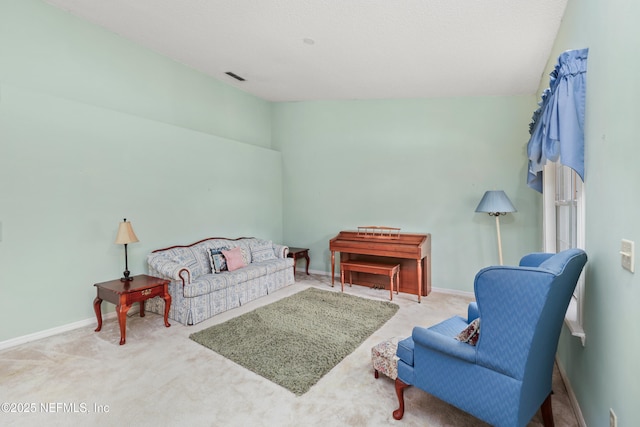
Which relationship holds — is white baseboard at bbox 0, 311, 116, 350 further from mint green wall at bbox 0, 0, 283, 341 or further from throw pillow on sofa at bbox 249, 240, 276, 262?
throw pillow on sofa at bbox 249, 240, 276, 262

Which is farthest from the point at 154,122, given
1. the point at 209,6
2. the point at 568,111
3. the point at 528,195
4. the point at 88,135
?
the point at 528,195

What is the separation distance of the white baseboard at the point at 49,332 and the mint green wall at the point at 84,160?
0.04 m

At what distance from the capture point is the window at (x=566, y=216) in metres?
1.95

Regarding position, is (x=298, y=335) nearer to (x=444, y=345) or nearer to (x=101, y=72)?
(x=444, y=345)

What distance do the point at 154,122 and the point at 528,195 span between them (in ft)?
16.1

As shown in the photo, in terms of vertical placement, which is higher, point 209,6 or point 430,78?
point 209,6

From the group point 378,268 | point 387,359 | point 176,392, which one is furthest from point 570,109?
point 176,392

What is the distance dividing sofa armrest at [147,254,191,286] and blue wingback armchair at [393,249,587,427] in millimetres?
2635

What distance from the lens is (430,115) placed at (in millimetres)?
4590

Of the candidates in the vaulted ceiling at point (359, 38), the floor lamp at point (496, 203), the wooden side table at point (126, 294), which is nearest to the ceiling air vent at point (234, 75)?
the vaulted ceiling at point (359, 38)

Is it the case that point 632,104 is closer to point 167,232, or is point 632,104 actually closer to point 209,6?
point 209,6

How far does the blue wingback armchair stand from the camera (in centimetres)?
135

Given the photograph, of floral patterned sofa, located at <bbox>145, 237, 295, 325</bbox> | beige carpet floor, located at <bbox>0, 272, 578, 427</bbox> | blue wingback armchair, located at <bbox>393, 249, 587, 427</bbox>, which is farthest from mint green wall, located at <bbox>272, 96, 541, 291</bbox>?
blue wingback armchair, located at <bbox>393, 249, 587, 427</bbox>

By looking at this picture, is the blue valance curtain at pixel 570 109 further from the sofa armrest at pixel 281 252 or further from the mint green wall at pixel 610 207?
the sofa armrest at pixel 281 252
